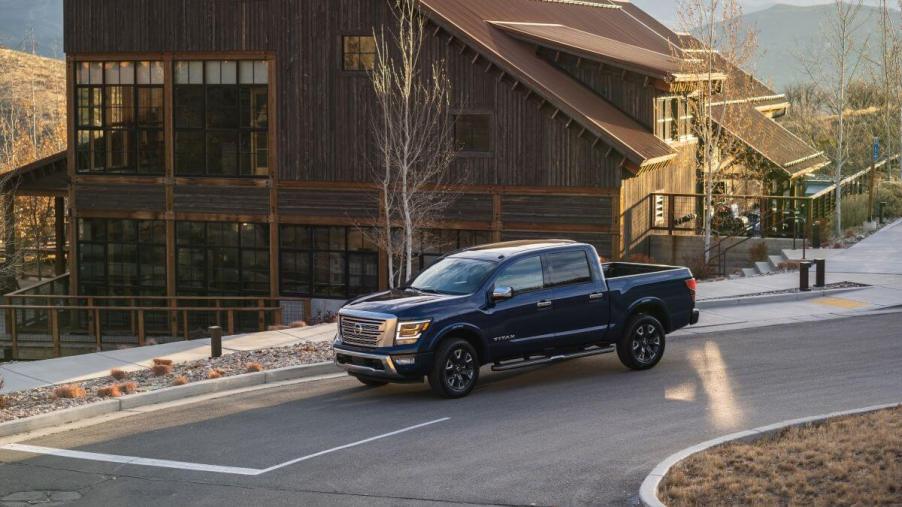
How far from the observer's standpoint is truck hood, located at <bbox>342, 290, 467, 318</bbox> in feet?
53.8

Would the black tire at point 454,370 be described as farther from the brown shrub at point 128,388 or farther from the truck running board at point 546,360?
the brown shrub at point 128,388

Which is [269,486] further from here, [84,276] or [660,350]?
[84,276]

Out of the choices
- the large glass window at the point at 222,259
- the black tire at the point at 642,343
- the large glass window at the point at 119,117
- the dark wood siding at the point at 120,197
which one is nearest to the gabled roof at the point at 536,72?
the large glass window at the point at 222,259

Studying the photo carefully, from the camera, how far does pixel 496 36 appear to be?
34.7 metres

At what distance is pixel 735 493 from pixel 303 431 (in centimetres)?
569

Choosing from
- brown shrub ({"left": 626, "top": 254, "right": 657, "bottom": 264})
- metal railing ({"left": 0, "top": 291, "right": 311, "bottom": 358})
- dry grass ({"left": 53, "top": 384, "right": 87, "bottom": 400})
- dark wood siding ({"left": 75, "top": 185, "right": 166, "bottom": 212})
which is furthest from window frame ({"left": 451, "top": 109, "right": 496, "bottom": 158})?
dry grass ({"left": 53, "top": 384, "right": 87, "bottom": 400})

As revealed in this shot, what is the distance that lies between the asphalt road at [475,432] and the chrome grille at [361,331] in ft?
2.67

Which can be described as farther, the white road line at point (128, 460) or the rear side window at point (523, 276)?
the rear side window at point (523, 276)

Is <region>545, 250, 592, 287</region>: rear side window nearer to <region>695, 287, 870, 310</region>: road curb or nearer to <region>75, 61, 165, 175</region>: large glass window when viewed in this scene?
<region>695, 287, 870, 310</region>: road curb

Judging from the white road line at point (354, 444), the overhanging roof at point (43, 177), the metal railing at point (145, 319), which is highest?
the overhanging roof at point (43, 177)

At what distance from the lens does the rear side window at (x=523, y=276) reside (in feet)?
56.6

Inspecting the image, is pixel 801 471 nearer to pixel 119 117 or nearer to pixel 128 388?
pixel 128 388

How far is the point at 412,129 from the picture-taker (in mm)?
33188

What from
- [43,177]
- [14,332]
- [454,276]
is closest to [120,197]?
[43,177]
